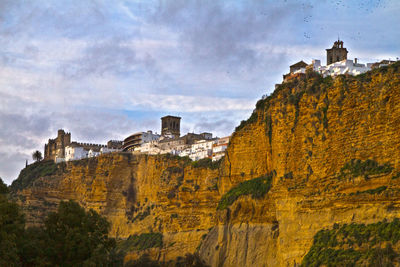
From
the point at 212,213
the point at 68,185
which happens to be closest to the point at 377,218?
the point at 212,213

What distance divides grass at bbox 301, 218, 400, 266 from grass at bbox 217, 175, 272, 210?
30.6 ft

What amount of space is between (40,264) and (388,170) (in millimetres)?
20413

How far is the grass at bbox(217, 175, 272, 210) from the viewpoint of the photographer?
164 feet

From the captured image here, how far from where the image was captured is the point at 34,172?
87.3m

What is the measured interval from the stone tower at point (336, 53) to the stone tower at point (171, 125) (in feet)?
123

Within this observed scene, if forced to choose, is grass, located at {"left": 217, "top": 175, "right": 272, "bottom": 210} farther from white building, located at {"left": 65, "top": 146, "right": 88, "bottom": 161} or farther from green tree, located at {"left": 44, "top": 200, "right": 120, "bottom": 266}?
white building, located at {"left": 65, "top": 146, "right": 88, "bottom": 161}

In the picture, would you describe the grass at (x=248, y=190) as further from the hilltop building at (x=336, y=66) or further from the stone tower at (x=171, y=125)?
the stone tower at (x=171, y=125)

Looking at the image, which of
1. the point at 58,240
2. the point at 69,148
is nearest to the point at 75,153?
the point at 69,148

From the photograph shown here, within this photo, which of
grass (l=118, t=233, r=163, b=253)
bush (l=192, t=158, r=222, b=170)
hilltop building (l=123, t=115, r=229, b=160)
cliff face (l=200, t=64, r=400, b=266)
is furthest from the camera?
hilltop building (l=123, t=115, r=229, b=160)

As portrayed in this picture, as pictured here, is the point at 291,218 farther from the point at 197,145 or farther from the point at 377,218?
the point at 197,145

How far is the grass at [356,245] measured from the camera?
34.7 metres

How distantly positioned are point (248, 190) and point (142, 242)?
64.0 ft

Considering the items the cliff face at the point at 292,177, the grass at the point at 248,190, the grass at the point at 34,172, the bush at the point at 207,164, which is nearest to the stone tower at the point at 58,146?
the grass at the point at 34,172

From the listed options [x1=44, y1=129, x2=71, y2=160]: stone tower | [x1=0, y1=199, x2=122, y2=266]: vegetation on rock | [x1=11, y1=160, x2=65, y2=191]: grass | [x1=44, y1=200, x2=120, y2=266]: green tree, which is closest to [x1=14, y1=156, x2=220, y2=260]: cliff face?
[x1=11, y1=160, x2=65, y2=191]: grass
